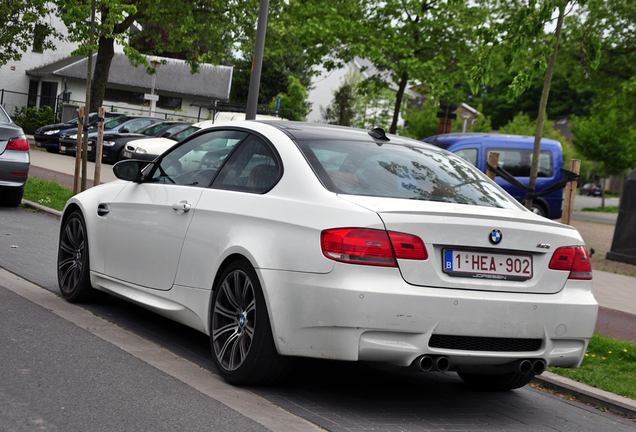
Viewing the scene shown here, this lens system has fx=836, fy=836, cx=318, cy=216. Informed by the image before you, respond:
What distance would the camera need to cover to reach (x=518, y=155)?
64.5ft

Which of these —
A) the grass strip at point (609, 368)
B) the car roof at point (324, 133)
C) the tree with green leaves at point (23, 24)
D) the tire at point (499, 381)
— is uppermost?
the tree with green leaves at point (23, 24)

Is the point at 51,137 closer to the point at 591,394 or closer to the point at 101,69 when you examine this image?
the point at 101,69

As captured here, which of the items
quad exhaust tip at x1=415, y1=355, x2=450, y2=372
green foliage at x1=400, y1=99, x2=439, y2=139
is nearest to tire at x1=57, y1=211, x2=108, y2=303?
quad exhaust tip at x1=415, y1=355, x2=450, y2=372

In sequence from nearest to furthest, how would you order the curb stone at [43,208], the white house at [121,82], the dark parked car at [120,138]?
the curb stone at [43,208], the dark parked car at [120,138], the white house at [121,82]

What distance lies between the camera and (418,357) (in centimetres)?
424

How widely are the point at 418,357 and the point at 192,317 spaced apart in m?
1.60

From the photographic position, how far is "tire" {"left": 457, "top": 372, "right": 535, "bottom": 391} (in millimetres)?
5387

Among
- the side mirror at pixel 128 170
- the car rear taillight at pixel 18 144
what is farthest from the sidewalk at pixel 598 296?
the side mirror at pixel 128 170

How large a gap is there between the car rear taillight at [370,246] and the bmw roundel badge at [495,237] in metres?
0.41

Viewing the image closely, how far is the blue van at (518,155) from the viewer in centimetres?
1920

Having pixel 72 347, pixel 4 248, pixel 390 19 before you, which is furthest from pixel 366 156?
pixel 390 19

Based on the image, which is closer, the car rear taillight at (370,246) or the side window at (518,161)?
the car rear taillight at (370,246)

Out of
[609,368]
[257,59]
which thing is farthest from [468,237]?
[257,59]

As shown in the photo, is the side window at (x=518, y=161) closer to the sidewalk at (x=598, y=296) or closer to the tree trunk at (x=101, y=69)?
the sidewalk at (x=598, y=296)
